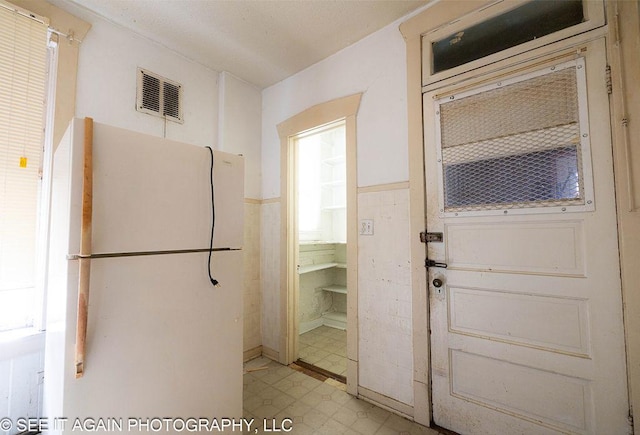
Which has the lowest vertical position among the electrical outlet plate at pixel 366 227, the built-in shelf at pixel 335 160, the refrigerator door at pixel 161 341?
the refrigerator door at pixel 161 341

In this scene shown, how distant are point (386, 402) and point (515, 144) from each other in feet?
6.10

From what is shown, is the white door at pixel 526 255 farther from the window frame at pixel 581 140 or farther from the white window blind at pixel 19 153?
the white window blind at pixel 19 153

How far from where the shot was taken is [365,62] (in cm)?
220

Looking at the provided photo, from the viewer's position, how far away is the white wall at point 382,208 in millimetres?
1923

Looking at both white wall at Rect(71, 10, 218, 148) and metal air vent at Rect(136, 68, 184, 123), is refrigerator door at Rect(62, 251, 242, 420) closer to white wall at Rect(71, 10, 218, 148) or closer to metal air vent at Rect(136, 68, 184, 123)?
white wall at Rect(71, 10, 218, 148)

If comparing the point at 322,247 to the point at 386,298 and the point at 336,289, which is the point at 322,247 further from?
the point at 386,298

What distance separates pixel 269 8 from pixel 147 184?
1.51 m

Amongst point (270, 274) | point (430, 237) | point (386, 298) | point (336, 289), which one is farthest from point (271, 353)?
point (430, 237)

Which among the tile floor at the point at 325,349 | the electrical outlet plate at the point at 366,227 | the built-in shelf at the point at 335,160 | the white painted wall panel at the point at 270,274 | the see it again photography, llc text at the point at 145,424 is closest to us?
the see it again photography, llc text at the point at 145,424

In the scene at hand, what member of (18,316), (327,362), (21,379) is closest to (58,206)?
(18,316)

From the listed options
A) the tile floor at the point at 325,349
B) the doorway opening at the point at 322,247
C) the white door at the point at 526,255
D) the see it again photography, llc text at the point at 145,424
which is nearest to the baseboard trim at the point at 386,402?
the white door at the point at 526,255

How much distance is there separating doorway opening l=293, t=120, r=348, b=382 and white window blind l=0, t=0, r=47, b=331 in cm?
207

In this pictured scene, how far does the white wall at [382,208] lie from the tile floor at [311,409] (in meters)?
0.16

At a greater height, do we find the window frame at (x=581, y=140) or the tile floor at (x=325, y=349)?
the window frame at (x=581, y=140)
